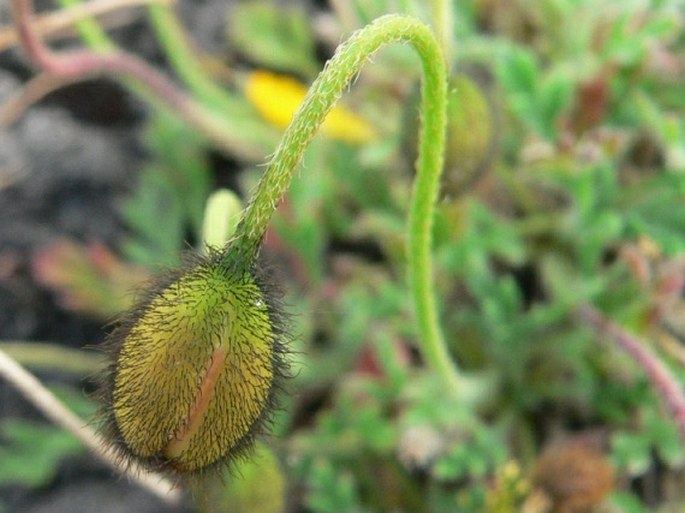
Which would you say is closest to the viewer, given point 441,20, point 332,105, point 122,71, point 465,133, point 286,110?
point 332,105

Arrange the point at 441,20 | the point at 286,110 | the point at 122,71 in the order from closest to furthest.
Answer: the point at 441,20 → the point at 122,71 → the point at 286,110

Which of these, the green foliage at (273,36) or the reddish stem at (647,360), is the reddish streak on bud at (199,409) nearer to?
the reddish stem at (647,360)

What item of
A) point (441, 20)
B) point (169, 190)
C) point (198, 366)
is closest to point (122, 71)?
point (169, 190)

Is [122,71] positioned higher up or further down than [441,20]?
further down

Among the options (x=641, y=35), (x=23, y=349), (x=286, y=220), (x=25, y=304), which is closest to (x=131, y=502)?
(x=23, y=349)

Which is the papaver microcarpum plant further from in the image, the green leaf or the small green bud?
the green leaf

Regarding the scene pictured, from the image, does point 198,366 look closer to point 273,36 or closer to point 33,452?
point 33,452

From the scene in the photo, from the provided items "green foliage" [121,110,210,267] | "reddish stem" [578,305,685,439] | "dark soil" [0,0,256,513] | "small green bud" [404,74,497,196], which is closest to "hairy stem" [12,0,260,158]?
"green foliage" [121,110,210,267]

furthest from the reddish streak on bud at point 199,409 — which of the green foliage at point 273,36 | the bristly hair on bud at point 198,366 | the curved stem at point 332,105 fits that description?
the green foliage at point 273,36

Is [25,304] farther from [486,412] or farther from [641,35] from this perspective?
[641,35]
